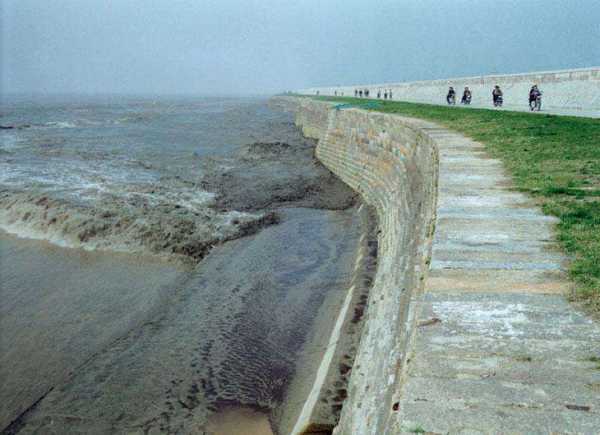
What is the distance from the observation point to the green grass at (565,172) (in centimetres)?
348

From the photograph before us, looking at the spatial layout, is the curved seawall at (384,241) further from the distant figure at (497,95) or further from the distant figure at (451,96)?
the distant figure at (451,96)

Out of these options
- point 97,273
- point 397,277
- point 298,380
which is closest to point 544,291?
point 397,277

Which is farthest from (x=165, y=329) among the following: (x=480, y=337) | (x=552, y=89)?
(x=552, y=89)

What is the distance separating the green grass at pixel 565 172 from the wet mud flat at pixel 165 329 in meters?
3.32

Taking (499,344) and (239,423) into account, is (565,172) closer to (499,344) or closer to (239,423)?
(499,344)

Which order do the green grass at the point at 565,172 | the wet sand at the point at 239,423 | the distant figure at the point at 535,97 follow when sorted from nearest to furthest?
the green grass at the point at 565,172 < the wet sand at the point at 239,423 < the distant figure at the point at 535,97

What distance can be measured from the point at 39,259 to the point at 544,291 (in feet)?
32.4

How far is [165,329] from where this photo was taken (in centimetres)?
687

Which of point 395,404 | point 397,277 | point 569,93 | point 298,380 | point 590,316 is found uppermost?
point 569,93

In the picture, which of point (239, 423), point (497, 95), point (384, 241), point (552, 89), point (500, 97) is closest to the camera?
point (239, 423)

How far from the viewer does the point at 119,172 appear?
19953mm

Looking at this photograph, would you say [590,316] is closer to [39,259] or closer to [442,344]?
[442,344]

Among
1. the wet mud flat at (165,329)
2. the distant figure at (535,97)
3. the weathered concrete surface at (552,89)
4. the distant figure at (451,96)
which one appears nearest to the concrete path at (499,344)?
the wet mud flat at (165,329)

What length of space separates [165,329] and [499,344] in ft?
17.5
